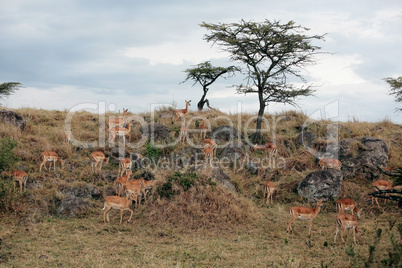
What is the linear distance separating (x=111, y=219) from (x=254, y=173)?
7.31 metres

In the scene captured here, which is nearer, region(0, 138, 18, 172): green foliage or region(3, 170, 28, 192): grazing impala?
region(3, 170, 28, 192): grazing impala

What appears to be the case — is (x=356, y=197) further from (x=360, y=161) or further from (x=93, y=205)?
(x=93, y=205)

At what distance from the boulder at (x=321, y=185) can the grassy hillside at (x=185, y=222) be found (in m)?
0.36

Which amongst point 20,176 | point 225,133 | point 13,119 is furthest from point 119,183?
point 13,119

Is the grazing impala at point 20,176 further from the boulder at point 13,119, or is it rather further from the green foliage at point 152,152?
the boulder at point 13,119

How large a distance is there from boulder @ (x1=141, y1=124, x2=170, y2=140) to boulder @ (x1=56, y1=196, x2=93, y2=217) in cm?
775

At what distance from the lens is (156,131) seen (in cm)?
2128

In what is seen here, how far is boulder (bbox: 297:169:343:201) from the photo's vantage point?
15.1 metres

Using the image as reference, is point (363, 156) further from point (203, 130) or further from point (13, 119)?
point (13, 119)

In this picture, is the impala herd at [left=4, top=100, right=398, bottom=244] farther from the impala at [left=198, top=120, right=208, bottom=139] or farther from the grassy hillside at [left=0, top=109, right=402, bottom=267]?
the grassy hillside at [left=0, top=109, right=402, bottom=267]

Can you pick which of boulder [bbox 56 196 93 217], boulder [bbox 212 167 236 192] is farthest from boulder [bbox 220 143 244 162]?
boulder [bbox 56 196 93 217]

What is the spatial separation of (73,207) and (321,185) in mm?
9028

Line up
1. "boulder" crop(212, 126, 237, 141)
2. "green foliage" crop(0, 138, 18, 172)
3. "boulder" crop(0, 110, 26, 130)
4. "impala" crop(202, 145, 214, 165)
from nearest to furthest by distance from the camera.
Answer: "green foliage" crop(0, 138, 18, 172)
"impala" crop(202, 145, 214, 165)
"boulder" crop(212, 126, 237, 141)
"boulder" crop(0, 110, 26, 130)

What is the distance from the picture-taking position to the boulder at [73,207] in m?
13.0
